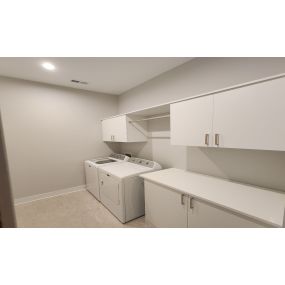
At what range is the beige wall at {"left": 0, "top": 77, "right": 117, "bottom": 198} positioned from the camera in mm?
2771

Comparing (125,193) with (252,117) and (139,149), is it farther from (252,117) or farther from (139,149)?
(252,117)

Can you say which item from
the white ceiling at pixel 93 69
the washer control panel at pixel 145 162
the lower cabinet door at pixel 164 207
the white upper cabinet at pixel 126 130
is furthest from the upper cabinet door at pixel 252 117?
the white upper cabinet at pixel 126 130

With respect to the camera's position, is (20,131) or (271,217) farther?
(20,131)

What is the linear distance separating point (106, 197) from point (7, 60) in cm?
261

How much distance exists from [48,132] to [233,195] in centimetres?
345

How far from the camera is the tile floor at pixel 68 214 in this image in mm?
2250

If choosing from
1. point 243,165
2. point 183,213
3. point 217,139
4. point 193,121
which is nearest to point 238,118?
Result: point 217,139

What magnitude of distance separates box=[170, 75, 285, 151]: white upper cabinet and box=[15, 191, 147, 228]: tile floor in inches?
64.2

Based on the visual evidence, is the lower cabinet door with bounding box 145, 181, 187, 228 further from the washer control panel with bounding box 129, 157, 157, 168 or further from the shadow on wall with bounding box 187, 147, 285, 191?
the shadow on wall with bounding box 187, 147, 285, 191

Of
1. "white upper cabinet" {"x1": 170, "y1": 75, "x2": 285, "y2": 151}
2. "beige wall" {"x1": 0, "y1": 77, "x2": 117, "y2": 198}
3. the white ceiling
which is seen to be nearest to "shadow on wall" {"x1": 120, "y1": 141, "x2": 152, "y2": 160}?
"beige wall" {"x1": 0, "y1": 77, "x2": 117, "y2": 198}

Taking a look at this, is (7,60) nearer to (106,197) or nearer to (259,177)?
(106,197)

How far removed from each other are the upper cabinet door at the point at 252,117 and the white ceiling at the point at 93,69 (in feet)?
3.72
